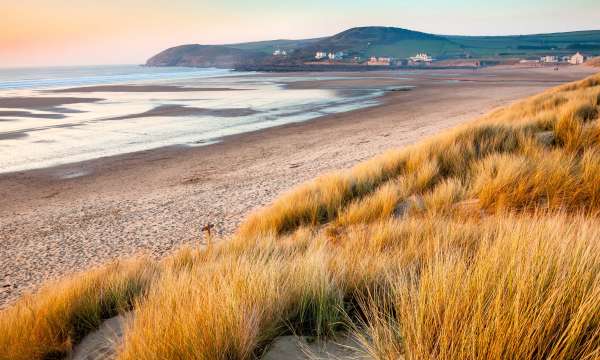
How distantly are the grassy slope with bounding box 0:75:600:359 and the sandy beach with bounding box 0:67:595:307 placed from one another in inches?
132

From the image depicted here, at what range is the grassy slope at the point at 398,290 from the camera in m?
1.42

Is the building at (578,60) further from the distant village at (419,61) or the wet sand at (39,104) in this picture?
the wet sand at (39,104)

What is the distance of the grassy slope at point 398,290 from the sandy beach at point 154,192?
3346 millimetres

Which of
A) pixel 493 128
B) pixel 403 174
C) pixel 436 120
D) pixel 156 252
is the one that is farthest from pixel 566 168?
pixel 436 120

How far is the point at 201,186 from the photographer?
10.4 metres

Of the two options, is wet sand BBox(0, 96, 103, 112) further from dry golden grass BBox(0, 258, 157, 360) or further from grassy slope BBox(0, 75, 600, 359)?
grassy slope BBox(0, 75, 600, 359)

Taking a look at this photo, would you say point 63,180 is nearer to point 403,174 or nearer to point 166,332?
point 403,174

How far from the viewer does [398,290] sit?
204 cm

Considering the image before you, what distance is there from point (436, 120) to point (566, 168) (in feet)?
51.6

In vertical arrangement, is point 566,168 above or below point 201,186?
above

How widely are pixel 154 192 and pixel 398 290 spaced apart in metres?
9.15

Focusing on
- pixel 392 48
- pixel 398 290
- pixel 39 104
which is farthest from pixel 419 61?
pixel 398 290

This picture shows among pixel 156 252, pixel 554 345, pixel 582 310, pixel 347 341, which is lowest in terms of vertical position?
pixel 156 252

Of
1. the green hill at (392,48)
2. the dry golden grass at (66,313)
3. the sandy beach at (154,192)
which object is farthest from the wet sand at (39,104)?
the green hill at (392,48)
